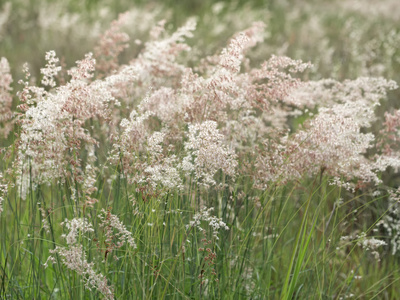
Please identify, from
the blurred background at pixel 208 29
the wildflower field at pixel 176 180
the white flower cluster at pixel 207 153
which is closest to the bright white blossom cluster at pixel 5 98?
the wildflower field at pixel 176 180

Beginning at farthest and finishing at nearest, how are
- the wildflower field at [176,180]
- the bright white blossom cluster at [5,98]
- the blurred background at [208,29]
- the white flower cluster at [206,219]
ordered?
the blurred background at [208,29]
the bright white blossom cluster at [5,98]
the wildflower field at [176,180]
the white flower cluster at [206,219]

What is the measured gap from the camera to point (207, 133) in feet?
6.93

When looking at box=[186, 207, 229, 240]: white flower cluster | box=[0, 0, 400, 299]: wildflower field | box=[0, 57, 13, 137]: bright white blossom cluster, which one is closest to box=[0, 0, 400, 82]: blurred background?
box=[0, 0, 400, 299]: wildflower field

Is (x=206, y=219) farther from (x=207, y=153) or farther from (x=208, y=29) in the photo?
(x=208, y=29)

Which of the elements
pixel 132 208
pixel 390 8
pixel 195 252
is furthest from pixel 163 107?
pixel 390 8

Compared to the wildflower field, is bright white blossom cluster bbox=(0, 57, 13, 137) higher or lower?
higher

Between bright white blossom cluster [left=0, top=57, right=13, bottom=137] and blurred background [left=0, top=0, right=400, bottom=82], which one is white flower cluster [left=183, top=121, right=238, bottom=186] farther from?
blurred background [left=0, top=0, right=400, bottom=82]

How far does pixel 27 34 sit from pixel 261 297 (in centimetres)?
907

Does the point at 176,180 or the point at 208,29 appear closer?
the point at 176,180

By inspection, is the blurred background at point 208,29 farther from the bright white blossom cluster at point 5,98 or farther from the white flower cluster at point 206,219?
the white flower cluster at point 206,219

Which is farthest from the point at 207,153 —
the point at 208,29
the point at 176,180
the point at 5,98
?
the point at 208,29

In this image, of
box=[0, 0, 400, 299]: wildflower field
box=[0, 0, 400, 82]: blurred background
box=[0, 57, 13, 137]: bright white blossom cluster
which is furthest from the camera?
box=[0, 0, 400, 82]: blurred background

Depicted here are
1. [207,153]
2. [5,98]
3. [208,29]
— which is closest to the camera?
[207,153]

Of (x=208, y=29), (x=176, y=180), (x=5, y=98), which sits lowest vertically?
(x=176, y=180)
